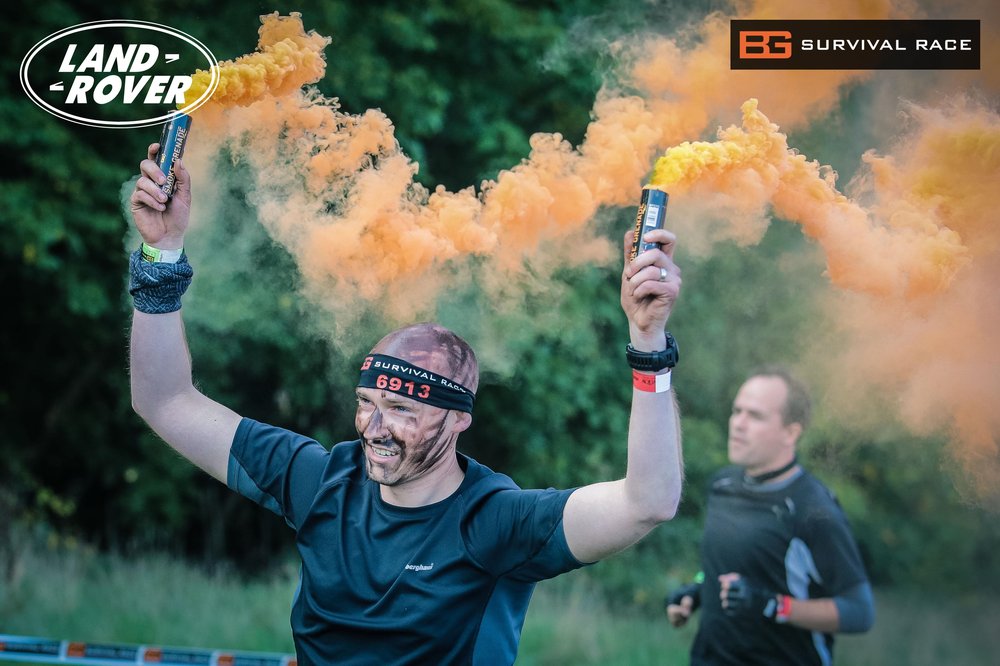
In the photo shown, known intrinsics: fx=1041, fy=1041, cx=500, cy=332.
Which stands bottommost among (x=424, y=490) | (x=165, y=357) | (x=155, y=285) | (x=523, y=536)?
(x=523, y=536)

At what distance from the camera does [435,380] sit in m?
2.74

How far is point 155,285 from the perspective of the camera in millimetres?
2807

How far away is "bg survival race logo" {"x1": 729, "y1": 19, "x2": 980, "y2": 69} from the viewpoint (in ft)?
15.4

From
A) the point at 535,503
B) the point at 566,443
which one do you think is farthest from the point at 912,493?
the point at 535,503

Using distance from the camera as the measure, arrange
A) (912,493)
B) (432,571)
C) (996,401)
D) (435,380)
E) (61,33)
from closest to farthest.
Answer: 1. (432,571)
2. (435,380)
3. (996,401)
4. (61,33)
5. (912,493)

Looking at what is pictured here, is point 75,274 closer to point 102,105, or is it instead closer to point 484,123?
point 102,105

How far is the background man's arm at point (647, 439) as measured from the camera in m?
2.28

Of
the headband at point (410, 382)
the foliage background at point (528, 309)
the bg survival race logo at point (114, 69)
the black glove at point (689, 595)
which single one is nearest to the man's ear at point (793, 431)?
the foliage background at point (528, 309)

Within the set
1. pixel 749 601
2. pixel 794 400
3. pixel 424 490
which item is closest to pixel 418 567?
pixel 424 490

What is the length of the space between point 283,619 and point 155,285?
351 cm

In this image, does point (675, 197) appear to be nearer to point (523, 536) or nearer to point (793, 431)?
point (793, 431)

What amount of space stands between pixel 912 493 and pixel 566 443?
1956 mm

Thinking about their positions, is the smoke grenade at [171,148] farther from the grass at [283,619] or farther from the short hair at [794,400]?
the grass at [283,619]

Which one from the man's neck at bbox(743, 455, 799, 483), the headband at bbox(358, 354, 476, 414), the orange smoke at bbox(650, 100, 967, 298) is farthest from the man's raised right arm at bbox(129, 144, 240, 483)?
the man's neck at bbox(743, 455, 799, 483)
